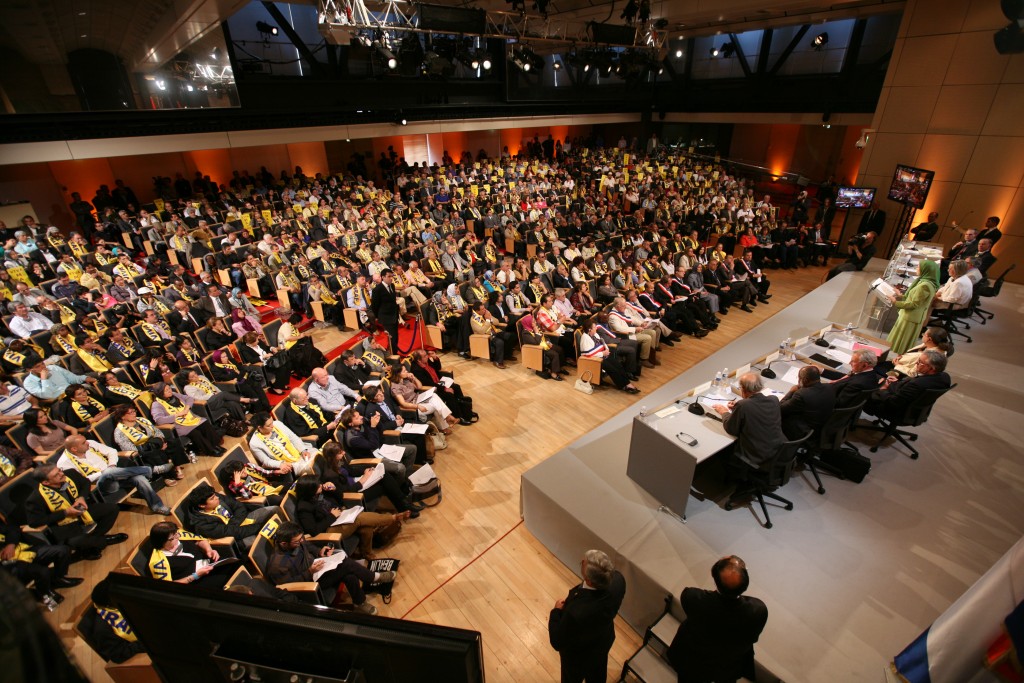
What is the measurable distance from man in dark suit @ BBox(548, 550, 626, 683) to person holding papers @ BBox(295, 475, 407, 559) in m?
1.96

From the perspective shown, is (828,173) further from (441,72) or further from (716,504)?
(716,504)

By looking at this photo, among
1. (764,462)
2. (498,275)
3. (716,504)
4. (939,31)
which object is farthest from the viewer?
(939,31)

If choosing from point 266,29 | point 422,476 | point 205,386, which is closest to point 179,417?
point 205,386

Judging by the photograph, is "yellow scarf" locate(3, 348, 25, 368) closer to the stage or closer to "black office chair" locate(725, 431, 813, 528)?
the stage

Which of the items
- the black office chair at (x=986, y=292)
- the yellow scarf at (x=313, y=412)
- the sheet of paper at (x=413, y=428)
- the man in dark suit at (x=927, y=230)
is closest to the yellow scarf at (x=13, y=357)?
the yellow scarf at (x=313, y=412)

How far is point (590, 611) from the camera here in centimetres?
241

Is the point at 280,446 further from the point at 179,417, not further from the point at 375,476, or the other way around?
the point at 179,417

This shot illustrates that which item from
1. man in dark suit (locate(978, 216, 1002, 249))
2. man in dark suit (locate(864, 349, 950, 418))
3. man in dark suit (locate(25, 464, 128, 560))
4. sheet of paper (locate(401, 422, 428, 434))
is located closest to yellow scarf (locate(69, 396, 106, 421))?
man in dark suit (locate(25, 464, 128, 560))

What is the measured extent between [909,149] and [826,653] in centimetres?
1094

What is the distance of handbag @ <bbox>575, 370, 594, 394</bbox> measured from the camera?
6.22 meters

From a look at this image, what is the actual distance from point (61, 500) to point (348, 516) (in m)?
2.42

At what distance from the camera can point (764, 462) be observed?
11.9 ft

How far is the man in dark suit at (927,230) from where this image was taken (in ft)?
29.6

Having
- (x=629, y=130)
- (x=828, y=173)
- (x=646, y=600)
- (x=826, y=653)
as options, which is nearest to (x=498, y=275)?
(x=646, y=600)
